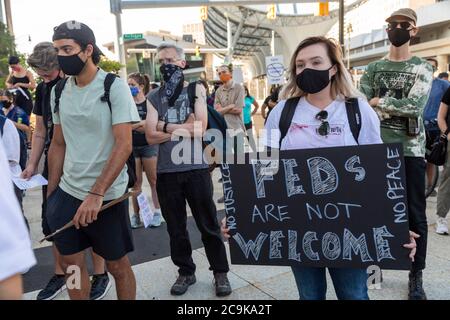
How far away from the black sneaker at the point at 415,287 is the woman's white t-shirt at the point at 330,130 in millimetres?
1572

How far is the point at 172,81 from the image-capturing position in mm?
3242

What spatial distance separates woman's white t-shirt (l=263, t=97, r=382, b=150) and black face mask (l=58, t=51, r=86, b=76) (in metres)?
1.20

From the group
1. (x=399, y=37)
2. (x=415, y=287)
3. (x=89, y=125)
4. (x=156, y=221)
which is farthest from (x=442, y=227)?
(x=89, y=125)

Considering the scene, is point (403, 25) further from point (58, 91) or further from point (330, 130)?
point (58, 91)

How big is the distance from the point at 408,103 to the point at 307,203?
4.50 feet

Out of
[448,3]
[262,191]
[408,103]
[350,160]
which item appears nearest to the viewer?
[350,160]

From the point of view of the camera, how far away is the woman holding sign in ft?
6.55

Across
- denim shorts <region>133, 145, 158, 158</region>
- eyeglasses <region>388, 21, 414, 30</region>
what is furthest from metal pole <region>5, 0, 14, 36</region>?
eyeglasses <region>388, 21, 414, 30</region>

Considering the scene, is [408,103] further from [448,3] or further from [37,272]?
[448,3]

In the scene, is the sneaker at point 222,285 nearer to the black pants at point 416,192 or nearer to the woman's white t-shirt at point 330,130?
the black pants at point 416,192

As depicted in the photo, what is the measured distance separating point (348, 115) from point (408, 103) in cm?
106
